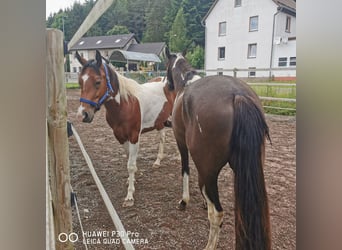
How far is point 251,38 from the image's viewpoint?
1.11 m

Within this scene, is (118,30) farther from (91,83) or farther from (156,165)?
(156,165)

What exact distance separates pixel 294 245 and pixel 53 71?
3.59 feet

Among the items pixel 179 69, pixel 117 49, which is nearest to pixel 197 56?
pixel 179 69

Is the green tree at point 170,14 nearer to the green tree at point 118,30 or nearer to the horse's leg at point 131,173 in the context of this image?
the green tree at point 118,30

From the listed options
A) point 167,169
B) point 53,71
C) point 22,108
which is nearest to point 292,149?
point 167,169

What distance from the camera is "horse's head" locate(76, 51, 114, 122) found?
1.10m

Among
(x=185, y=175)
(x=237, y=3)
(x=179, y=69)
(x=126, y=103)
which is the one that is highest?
(x=237, y=3)

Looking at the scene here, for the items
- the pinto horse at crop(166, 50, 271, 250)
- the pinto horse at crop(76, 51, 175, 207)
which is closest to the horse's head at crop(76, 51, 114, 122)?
the pinto horse at crop(76, 51, 175, 207)

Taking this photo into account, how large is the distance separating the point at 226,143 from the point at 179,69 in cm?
33

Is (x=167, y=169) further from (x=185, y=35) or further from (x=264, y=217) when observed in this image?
(x=185, y=35)

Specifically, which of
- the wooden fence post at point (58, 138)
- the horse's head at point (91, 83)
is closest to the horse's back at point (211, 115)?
the horse's head at point (91, 83)

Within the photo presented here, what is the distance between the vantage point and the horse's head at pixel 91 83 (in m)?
1.10

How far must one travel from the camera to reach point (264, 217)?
106 centimetres

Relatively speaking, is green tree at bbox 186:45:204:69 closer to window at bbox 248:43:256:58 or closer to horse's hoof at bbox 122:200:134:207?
window at bbox 248:43:256:58
